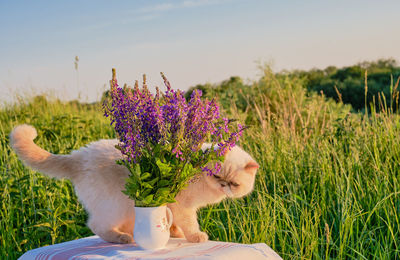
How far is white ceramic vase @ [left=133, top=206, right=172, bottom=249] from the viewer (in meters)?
1.97

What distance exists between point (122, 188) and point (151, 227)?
326mm

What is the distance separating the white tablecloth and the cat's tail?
44 centimetres

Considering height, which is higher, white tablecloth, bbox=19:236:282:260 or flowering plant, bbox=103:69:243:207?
flowering plant, bbox=103:69:243:207

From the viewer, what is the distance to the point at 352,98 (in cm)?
1673

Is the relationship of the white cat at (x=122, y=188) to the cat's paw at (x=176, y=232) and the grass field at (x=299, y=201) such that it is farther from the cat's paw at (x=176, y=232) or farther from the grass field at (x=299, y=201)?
the grass field at (x=299, y=201)

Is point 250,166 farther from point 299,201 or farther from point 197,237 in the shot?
point 299,201

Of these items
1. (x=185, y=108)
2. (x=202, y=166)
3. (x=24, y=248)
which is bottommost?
(x=24, y=248)

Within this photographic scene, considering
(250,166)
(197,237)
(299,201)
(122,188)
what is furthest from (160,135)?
(299,201)

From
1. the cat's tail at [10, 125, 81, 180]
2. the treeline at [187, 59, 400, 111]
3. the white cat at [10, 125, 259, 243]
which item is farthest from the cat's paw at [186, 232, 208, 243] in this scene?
the treeline at [187, 59, 400, 111]

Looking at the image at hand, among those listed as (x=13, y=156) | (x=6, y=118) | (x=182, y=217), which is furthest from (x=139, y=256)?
(x=6, y=118)

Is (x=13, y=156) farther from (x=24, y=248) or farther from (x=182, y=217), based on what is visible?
(x=182, y=217)

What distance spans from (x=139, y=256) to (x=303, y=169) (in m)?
2.70

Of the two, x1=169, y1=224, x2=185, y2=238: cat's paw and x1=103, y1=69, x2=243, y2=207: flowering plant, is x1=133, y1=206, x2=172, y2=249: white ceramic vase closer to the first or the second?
x1=103, y1=69, x2=243, y2=207: flowering plant

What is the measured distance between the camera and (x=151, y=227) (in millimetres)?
1974
